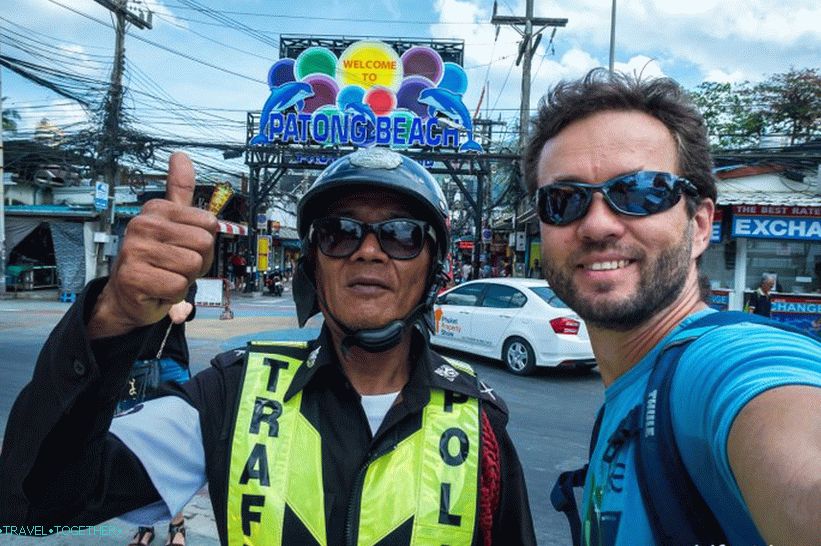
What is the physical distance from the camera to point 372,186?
165 cm

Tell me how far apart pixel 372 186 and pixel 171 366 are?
2.54 metres

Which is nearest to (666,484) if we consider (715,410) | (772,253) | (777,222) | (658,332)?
(715,410)

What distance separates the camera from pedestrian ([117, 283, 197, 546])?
10.3 ft

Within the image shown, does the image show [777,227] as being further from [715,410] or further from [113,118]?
[113,118]

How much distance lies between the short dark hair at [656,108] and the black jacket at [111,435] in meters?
0.85

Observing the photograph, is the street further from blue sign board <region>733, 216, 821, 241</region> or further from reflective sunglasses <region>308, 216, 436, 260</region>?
blue sign board <region>733, 216, 821, 241</region>

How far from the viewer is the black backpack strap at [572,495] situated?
150cm

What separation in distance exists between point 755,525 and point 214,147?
18.5m

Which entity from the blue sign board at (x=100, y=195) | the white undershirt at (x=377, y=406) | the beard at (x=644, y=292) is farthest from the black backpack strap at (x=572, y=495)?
the blue sign board at (x=100, y=195)

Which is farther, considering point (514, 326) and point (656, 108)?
point (514, 326)

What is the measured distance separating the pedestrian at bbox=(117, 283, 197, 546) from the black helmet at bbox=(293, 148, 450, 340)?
154cm

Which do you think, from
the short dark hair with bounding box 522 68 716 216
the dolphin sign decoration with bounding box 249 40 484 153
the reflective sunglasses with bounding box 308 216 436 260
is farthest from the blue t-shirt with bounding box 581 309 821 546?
the dolphin sign decoration with bounding box 249 40 484 153

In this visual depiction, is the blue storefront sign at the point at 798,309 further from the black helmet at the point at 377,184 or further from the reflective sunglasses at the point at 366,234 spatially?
the reflective sunglasses at the point at 366,234

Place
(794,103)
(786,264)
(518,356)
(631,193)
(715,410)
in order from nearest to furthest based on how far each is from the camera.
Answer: (715,410)
(631,193)
(518,356)
(786,264)
(794,103)
